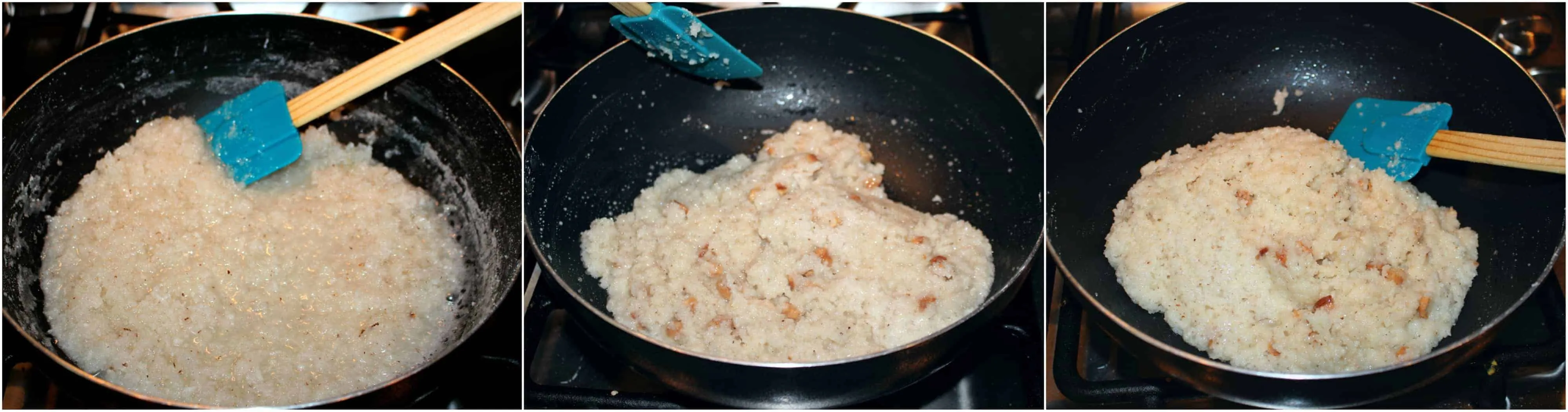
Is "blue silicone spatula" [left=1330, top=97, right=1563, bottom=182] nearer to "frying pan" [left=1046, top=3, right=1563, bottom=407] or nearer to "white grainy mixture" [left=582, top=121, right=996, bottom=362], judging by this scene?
"frying pan" [left=1046, top=3, right=1563, bottom=407]

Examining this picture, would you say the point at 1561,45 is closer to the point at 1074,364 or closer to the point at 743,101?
the point at 1074,364

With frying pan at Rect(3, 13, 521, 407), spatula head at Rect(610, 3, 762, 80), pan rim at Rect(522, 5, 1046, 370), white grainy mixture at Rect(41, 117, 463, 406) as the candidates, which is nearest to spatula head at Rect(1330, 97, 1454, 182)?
pan rim at Rect(522, 5, 1046, 370)

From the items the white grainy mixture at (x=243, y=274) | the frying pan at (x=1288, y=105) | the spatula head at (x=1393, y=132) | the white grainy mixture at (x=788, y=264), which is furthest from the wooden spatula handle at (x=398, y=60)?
the spatula head at (x=1393, y=132)

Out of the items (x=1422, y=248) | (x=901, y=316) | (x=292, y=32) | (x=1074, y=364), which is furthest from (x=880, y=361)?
(x=292, y=32)

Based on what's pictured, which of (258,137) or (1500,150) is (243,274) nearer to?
(258,137)

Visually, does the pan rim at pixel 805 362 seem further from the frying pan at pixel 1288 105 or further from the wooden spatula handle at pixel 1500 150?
the wooden spatula handle at pixel 1500 150

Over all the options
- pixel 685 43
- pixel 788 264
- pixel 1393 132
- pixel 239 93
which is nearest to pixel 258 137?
pixel 239 93
